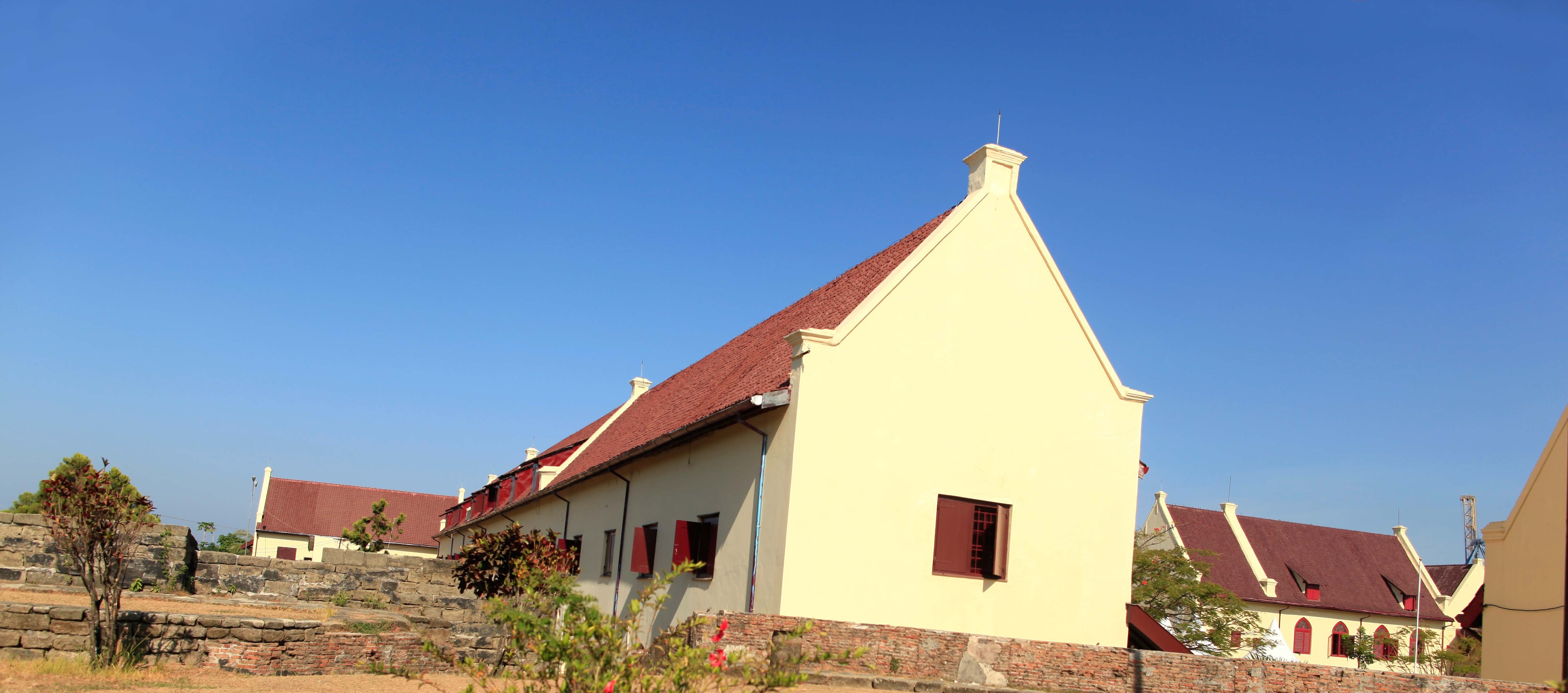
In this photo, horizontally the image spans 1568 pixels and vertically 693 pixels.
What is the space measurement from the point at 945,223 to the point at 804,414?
11.6 feet

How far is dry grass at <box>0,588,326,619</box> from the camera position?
507 inches

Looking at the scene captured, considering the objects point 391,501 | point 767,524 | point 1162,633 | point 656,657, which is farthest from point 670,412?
point 391,501

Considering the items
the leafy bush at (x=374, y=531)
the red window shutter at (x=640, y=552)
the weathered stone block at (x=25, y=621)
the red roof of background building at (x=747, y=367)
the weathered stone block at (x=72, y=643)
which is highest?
the red roof of background building at (x=747, y=367)

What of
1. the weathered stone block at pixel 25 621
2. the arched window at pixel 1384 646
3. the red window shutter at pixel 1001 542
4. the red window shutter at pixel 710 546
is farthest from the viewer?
the arched window at pixel 1384 646

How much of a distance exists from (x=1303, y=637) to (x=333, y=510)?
5354cm

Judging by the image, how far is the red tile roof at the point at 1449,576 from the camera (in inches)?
2093

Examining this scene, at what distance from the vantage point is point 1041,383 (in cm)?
1453

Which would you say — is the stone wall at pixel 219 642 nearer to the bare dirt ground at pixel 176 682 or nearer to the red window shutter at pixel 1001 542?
the bare dirt ground at pixel 176 682

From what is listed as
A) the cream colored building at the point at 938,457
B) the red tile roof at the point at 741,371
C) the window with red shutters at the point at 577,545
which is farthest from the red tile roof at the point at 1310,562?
the cream colored building at the point at 938,457

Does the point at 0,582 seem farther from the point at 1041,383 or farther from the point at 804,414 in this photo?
the point at 1041,383

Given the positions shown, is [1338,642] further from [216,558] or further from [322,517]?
[322,517]

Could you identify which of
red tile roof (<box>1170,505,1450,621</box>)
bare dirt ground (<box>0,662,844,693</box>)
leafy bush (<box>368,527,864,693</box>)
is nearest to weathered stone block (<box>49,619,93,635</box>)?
bare dirt ground (<box>0,662,844,693</box>)

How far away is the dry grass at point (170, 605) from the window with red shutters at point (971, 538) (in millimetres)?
8544

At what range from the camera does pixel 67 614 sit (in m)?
10.8
